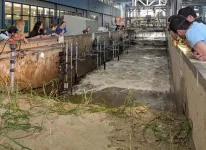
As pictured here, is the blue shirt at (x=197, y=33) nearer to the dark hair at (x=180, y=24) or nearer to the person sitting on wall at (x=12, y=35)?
the dark hair at (x=180, y=24)

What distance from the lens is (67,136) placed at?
324 cm

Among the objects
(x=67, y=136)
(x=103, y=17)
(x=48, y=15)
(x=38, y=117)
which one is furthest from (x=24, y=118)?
(x=103, y=17)

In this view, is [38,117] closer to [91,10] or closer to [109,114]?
[109,114]

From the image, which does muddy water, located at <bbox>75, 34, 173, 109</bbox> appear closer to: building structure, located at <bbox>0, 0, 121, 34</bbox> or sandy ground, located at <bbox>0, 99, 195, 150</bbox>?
sandy ground, located at <bbox>0, 99, 195, 150</bbox>

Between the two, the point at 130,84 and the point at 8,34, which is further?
the point at 130,84

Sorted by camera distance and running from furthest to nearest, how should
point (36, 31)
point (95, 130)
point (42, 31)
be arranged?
point (42, 31) → point (36, 31) → point (95, 130)

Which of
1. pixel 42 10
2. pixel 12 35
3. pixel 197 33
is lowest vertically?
pixel 197 33

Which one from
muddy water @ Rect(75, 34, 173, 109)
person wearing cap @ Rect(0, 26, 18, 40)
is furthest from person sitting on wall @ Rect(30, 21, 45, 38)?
muddy water @ Rect(75, 34, 173, 109)

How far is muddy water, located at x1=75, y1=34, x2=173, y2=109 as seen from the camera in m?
7.92

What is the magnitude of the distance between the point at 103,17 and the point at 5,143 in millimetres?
34081

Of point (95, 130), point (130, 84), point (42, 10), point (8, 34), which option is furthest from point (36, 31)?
point (42, 10)

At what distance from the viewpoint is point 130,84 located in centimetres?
1003

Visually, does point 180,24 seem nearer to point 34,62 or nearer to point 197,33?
point 197,33

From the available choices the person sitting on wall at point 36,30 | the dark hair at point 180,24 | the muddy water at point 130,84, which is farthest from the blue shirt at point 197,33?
the person sitting on wall at point 36,30
